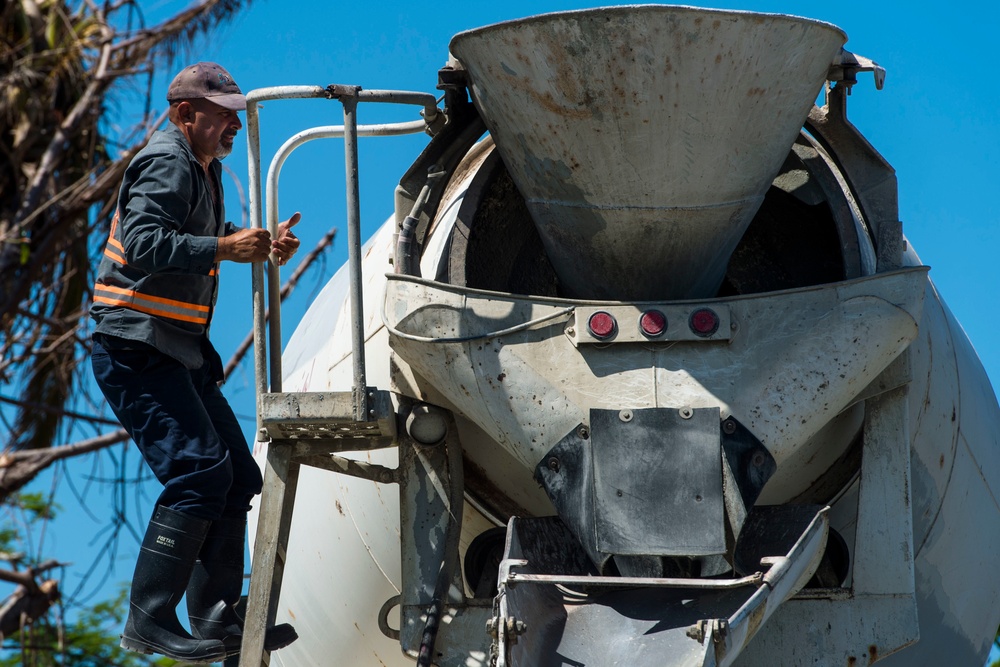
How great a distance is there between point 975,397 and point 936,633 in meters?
0.93

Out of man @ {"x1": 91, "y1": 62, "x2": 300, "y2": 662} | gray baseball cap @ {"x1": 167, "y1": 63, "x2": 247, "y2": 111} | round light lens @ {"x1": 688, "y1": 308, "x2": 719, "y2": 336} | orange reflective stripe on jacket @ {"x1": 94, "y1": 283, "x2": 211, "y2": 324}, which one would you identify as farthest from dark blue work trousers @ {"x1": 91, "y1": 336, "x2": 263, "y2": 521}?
round light lens @ {"x1": 688, "y1": 308, "x2": 719, "y2": 336}

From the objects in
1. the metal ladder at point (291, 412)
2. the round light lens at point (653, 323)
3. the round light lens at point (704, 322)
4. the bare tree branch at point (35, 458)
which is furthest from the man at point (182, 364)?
the bare tree branch at point (35, 458)

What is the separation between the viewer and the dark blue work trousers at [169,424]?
4.82 metres

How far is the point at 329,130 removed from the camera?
548cm

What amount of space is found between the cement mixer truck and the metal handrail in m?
0.01

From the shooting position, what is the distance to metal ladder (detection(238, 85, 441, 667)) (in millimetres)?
4633

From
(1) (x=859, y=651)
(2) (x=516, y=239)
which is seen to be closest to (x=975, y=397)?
(1) (x=859, y=651)

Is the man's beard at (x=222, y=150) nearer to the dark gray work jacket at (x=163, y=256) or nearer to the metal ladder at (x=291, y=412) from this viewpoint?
the dark gray work jacket at (x=163, y=256)

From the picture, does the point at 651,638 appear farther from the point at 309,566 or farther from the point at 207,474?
A: the point at 309,566

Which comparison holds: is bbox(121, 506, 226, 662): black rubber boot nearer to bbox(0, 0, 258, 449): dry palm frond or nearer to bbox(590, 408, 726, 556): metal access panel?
bbox(590, 408, 726, 556): metal access panel

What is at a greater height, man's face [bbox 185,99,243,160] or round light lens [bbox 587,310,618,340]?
man's face [bbox 185,99,243,160]

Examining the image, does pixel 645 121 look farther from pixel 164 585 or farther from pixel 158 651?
pixel 158 651

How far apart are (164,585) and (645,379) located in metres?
1.69

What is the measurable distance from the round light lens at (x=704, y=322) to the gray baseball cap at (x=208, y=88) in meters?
1.74
